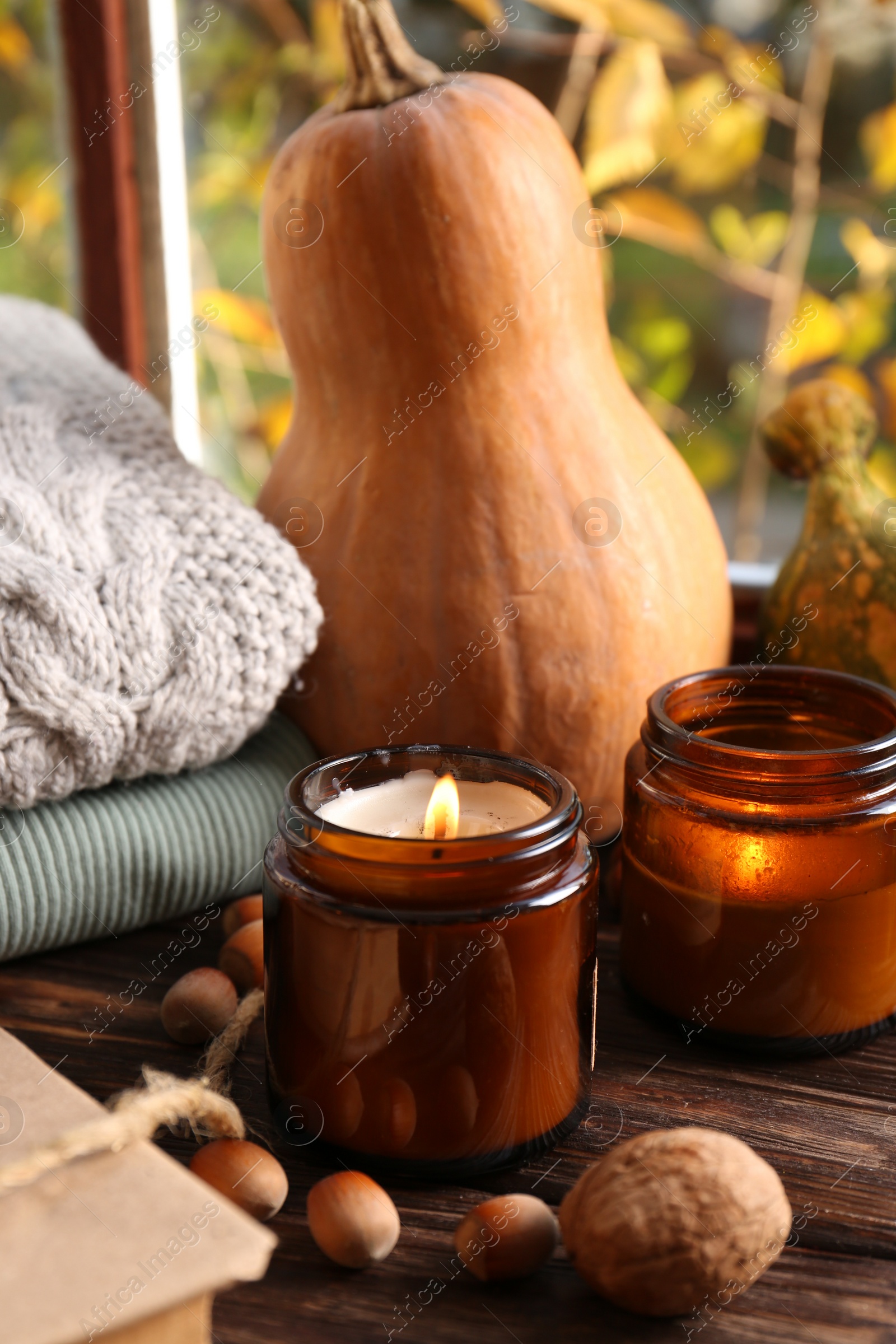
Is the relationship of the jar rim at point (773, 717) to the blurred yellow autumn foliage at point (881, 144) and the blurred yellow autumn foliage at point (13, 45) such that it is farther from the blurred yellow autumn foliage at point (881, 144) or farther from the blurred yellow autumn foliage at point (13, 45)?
the blurred yellow autumn foliage at point (13, 45)

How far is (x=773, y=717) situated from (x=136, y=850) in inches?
13.5

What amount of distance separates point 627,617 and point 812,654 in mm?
142

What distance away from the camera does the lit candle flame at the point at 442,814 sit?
1.57 feet

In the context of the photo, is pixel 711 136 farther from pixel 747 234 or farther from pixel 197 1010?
pixel 197 1010

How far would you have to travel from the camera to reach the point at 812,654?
0.75 m

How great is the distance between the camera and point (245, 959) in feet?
1.91

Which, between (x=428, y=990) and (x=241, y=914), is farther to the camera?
(x=241, y=914)

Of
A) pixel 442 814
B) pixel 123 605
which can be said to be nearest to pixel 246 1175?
pixel 442 814

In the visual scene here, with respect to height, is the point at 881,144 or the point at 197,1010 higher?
the point at 881,144

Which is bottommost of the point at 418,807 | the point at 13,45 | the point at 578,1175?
the point at 578,1175

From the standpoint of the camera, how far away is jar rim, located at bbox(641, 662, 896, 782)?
20.7 inches

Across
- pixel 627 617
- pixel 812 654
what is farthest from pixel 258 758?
pixel 812 654

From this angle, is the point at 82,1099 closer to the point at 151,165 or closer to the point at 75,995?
the point at 75,995

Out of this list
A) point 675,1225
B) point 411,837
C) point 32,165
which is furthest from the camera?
point 32,165
